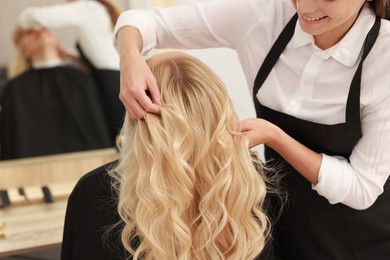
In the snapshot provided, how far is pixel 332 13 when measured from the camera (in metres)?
1.32

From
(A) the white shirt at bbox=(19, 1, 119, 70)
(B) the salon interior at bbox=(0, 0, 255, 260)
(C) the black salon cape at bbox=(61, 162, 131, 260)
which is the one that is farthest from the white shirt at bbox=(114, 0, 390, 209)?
(A) the white shirt at bbox=(19, 1, 119, 70)

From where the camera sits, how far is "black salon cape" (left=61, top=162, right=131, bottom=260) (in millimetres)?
1371

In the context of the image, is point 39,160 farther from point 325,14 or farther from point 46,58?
point 325,14

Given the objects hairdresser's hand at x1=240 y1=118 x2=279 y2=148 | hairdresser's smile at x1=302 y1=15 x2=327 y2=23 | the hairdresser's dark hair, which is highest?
hairdresser's smile at x1=302 y1=15 x2=327 y2=23

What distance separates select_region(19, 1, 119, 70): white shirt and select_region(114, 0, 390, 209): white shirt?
0.70 meters

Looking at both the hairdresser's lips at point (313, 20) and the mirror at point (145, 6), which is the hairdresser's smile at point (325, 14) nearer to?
the hairdresser's lips at point (313, 20)

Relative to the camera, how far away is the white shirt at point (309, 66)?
138 centimetres

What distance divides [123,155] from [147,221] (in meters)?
0.16

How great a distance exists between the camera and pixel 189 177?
1259 mm

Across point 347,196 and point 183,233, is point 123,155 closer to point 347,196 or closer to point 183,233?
point 183,233

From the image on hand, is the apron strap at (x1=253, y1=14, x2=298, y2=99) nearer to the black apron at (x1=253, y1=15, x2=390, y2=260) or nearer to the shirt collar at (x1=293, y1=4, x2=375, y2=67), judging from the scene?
the black apron at (x1=253, y1=15, x2=390, y2=260)

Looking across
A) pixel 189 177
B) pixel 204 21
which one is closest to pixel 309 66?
pixel 204 21

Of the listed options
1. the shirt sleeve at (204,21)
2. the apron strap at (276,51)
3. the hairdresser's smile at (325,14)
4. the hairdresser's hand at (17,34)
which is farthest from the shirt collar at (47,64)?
the hairdresser's smile at (325,14)

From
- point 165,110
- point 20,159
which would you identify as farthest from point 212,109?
point 20,159
